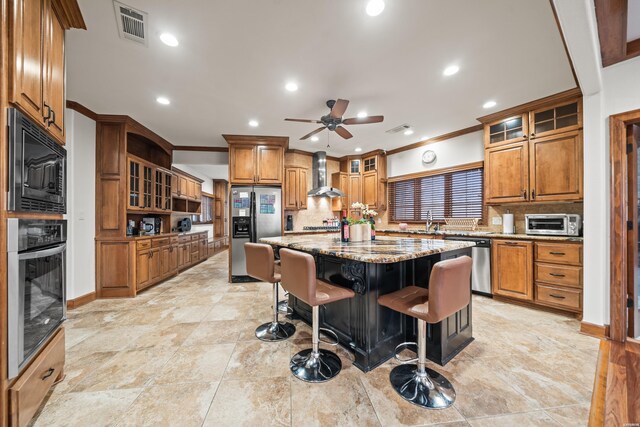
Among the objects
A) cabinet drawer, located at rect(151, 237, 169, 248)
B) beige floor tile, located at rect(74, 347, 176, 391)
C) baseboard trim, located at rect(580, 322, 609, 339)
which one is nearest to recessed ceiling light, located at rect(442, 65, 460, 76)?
baseboard trim, located at rect(580, 322, 609, 339)

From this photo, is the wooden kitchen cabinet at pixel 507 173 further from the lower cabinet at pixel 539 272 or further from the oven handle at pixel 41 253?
the oven handle at pixel 41 253

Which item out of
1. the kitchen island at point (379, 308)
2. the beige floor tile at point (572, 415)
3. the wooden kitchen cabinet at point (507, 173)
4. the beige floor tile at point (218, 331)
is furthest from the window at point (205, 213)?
Result: the beige floor tile at point (572, 415)

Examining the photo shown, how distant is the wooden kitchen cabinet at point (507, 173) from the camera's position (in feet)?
10.5

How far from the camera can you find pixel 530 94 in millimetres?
2908

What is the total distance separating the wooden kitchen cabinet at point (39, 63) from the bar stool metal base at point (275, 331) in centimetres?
219

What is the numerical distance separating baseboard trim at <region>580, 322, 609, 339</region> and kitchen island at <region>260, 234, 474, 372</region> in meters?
1.17

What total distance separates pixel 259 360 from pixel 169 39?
2772 mm

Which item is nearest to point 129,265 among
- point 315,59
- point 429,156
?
point 315,59

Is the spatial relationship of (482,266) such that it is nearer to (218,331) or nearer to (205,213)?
(218,331)

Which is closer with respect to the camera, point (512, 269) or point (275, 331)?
point (275, 331)

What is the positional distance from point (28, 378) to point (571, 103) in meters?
5.31

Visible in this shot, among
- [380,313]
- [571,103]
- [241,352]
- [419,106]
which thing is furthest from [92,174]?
[571,103]

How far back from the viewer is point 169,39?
6.53 ft

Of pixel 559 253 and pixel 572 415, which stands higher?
pixel 559 253
